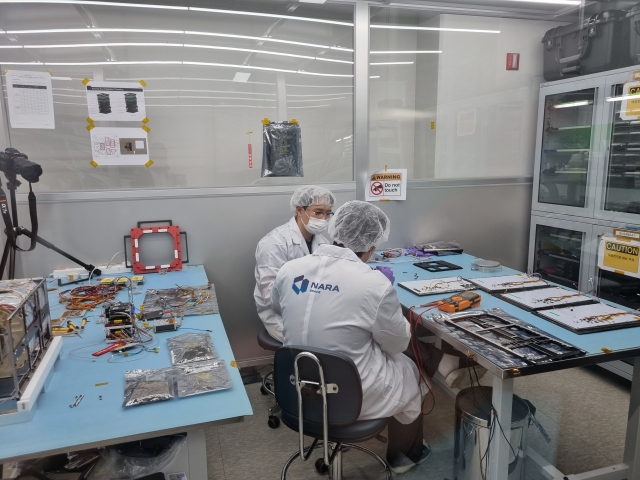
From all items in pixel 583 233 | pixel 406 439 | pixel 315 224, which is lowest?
pixel 406 439

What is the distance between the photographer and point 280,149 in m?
2.87

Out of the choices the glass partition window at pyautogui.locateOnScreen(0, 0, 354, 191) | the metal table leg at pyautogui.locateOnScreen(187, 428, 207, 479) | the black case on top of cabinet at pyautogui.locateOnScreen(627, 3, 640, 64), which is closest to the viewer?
the metal table leg at pyautogui.locateOnScreen(187, 428, 207, 479)

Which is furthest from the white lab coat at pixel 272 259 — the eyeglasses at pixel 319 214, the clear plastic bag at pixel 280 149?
the clear plastic bag at pixel 280 149

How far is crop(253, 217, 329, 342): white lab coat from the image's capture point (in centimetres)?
222

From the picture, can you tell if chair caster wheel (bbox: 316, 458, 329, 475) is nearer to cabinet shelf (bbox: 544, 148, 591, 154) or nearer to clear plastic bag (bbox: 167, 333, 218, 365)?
clear plastic bag (bbox: 167, 333, 218, 365)

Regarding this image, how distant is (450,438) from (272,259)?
131 centimetres

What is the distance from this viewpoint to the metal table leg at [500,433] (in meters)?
1.49

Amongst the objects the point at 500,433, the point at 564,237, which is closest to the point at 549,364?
the point at 500,433

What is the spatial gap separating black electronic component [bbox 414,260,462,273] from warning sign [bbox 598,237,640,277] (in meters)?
1.04

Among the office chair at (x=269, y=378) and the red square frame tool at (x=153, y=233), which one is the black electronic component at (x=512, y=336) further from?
the red square frame tool at (x=153, y=233)

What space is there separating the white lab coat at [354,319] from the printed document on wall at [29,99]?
5.92 feet

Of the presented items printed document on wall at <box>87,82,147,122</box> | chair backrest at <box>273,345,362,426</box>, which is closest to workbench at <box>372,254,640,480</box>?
chair backrest at <box>273,345,362,426</box>

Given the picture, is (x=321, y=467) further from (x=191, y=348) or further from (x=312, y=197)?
(x=312, y=197)

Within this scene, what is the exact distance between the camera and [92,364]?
145cm
